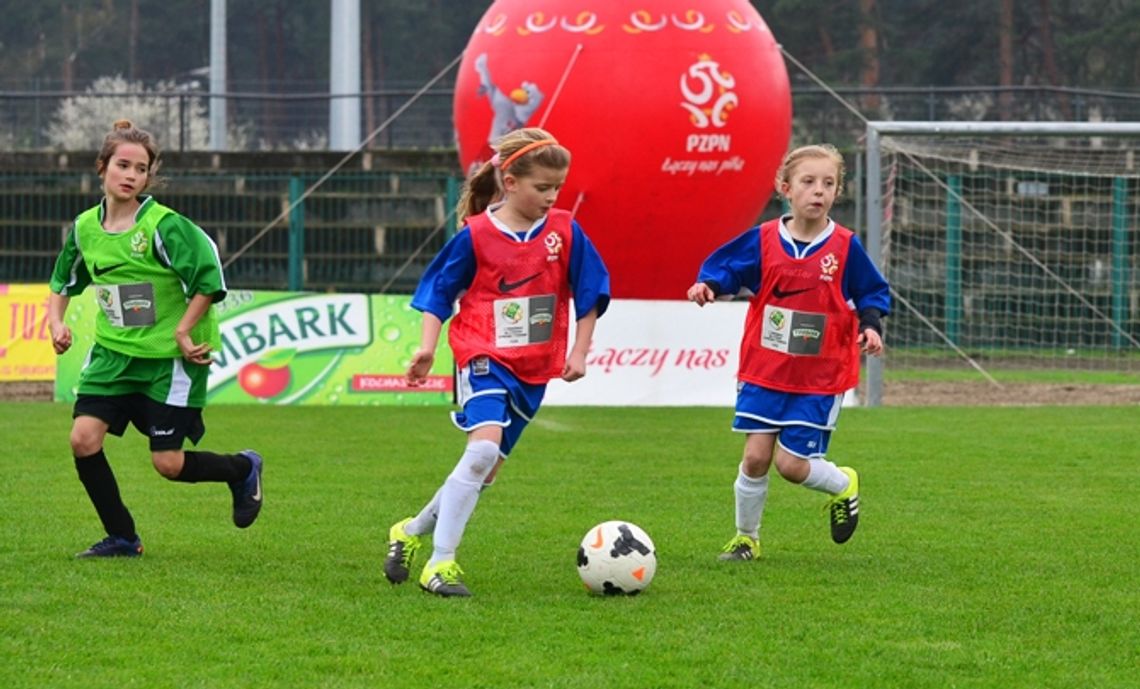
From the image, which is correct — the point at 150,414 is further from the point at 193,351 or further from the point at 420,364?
the point at 420,364

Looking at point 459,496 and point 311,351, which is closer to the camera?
point 459,496

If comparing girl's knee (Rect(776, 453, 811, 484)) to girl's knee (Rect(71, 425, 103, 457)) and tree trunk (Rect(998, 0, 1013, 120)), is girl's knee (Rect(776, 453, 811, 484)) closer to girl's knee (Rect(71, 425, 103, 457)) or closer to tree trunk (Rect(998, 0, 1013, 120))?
girl's knee (Rect(71, 425, 103, 457))

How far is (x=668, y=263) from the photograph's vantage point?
1753 centimetres

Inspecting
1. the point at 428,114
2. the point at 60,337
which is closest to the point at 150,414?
the point at 60,337

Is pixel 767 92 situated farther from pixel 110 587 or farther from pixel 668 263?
pixel 110 587

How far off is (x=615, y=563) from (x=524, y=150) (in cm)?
143

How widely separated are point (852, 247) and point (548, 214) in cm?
137

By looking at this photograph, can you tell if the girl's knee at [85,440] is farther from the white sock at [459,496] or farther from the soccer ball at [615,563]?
the soccer ball at [615,563]

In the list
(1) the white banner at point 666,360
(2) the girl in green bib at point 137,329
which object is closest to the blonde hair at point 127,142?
(2) the girl in green bib at point 137,329

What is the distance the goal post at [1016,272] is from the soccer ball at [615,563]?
13.2m

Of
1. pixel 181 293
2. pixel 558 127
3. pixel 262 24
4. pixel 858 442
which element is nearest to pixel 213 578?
pixel 181 293

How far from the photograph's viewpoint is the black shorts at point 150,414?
24.4 ft

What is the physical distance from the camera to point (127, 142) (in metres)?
7.39

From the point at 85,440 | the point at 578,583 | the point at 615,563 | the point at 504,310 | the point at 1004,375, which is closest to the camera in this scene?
the point at 615,563
